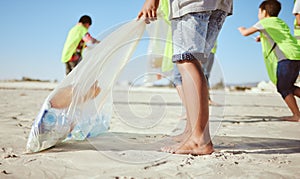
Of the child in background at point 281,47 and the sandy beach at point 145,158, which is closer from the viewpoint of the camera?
the sandy beach at point 145,158

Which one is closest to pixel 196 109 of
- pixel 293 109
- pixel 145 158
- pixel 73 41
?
pixel 145 158

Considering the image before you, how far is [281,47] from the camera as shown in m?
3.60

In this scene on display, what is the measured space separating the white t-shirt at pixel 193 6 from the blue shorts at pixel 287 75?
6.94 feet

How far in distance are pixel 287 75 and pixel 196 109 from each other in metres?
2.32

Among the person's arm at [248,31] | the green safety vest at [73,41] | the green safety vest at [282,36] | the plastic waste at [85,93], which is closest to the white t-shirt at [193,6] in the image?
the plastic waste at [85,93]

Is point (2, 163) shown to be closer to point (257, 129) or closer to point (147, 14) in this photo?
point (147, 14)

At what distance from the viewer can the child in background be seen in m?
3.58

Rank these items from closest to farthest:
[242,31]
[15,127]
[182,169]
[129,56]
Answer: [182,169] < [129,56] < [15,127] < [242,31]

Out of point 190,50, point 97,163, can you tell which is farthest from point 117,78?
point 97,163

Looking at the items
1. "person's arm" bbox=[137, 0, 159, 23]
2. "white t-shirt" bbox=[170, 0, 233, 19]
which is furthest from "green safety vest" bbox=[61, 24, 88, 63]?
"white t-shirt" bbox=[170, 0, 233, 19]

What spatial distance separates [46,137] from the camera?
1.73 m

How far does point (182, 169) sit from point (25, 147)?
913 millimetres

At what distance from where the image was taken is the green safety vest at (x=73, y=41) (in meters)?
4.90

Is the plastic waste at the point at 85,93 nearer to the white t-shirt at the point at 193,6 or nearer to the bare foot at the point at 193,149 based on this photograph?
the white t-shirt at the point at 193,6
